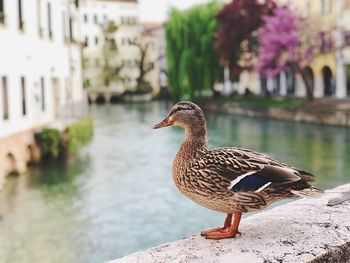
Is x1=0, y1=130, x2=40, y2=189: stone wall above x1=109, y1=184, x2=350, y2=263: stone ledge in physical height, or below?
below

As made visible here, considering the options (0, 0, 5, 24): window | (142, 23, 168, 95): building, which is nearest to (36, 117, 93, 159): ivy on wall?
(0, 0, 5, 24): window

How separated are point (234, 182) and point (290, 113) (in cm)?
2670

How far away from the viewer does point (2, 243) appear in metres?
7.96

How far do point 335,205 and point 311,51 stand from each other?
90.4 ft

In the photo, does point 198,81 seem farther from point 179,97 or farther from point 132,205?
point 132,205

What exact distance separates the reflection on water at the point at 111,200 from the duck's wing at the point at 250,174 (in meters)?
5.12

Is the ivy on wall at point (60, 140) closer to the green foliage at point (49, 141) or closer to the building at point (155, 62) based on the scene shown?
the green foliage at point (49, 141)

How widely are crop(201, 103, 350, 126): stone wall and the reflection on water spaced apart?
4.04 metres

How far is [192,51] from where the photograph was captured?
126 ft

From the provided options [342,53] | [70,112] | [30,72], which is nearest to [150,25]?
[342,53]

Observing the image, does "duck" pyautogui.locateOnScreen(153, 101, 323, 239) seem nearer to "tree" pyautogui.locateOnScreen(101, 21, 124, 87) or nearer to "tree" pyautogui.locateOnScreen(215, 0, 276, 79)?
"tree" pyautogui.locateOnScreen(215, 0, 276, 79)

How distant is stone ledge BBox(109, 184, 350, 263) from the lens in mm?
2338

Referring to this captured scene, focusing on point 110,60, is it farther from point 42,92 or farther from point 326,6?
point 42,92

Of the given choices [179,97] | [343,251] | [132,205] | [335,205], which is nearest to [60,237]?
[132,205]
